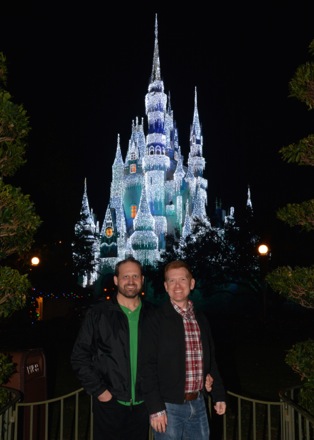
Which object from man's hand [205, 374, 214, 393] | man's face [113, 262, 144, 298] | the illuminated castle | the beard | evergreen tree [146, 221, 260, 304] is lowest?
man's hand [205, 374, 214, 393]

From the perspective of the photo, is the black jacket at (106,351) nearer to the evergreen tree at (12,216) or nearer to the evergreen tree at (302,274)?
the evergreen tree at (12,216)

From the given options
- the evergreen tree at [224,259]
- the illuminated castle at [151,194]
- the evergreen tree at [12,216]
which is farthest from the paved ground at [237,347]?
the illuminated castle at [151,194]

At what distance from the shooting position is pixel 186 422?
4035 mm

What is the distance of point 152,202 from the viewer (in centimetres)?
5734

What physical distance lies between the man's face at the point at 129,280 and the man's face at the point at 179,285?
0.31m

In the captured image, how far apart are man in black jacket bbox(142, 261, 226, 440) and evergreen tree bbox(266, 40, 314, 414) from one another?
1.26 m

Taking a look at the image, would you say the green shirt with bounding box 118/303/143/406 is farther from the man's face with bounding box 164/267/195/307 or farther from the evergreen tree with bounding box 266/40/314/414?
the evergreen tree with bounding box 266/40/314/414

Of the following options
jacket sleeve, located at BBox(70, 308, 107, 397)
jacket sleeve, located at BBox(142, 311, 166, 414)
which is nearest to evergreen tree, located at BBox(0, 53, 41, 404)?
jacket sleeve, located at BBox(70, 308, 107, 397)

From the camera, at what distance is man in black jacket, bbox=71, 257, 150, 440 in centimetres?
409

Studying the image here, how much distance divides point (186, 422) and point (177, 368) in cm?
53

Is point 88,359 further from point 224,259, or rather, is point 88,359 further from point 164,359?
point 224,259

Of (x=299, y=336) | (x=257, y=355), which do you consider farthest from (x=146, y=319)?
→ (x=299, y=336)

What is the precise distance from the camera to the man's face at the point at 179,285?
420 cm

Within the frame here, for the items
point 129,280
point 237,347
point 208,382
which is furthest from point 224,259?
point 129,280
